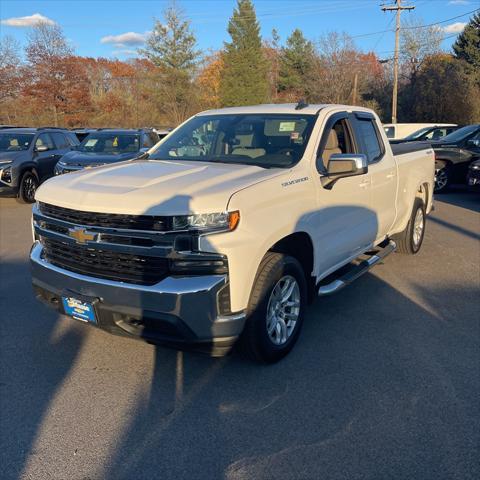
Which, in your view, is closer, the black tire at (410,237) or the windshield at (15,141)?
the black tire at (410,237)

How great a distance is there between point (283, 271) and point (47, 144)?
10948 mm

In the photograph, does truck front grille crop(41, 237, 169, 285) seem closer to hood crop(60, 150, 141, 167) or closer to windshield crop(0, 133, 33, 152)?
hood crop(60, 150, 141, 167)

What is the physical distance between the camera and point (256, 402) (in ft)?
11.0

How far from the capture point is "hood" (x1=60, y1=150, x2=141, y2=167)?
10844mm

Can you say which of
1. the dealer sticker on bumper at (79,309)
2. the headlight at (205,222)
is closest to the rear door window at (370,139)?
the headlight at (205,222)

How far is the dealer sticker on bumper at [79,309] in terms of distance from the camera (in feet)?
11.2

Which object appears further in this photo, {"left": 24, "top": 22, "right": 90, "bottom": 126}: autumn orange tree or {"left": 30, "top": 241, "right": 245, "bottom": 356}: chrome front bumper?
{"left": 24, "top": 22, "right": 90, "bottom": 126}: autumn orange tree

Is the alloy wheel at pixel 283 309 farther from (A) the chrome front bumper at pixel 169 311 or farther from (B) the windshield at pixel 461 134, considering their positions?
(B) the windshield at pixel 461 134

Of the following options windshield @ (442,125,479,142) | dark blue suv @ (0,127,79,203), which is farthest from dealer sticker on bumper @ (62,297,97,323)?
windshield @ (442,125,479,142)

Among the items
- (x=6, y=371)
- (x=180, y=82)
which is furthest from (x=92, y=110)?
(x=6, y=371)

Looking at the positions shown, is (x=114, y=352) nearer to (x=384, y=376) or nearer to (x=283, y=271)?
(x=283, y=271)

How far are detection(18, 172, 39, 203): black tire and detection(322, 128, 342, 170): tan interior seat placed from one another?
8901 mm

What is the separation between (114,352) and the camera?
4109 millimetres

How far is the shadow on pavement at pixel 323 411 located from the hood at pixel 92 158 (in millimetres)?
7684
